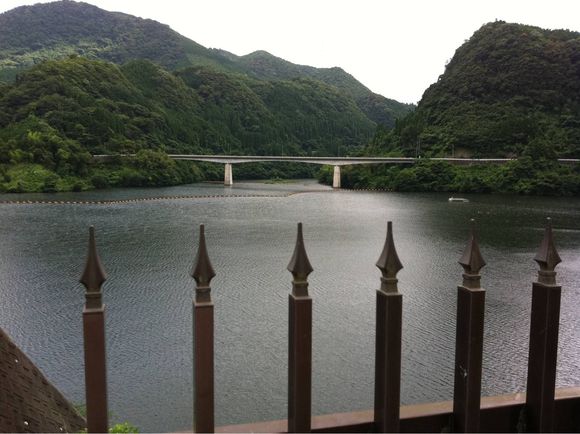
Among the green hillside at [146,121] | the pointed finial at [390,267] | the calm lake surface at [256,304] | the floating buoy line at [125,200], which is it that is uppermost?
the green hillside at [146,121]

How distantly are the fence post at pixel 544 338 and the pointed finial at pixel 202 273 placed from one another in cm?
118

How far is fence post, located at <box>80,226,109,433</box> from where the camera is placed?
1.49 m

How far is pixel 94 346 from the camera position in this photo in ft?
4.94

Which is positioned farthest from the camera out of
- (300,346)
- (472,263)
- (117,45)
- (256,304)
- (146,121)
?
(117,45)

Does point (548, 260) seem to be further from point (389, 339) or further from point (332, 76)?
point (332, 76)

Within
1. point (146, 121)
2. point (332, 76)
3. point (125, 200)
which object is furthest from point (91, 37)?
point (125, 200)

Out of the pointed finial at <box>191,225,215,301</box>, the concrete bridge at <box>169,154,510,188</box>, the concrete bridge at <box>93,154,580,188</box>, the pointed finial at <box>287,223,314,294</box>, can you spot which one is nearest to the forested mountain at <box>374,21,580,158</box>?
the concrete bridge at <box>93,154,580,188</box>

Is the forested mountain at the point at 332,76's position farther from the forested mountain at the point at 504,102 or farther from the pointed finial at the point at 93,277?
the pointed finial at the point at 93,277

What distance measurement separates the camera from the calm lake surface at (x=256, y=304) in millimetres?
8359

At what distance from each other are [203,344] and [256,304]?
37.0ft

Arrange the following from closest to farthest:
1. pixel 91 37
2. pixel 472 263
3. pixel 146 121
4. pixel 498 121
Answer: pixel 472 263 < pixel 498 121 < pixel 146 121 < pixel 91 37

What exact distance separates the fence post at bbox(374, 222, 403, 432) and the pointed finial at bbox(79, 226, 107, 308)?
2.94ft

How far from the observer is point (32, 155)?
43438mm

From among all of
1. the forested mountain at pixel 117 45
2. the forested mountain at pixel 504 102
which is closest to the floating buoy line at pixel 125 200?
the forested mountain at pixel 504 102
